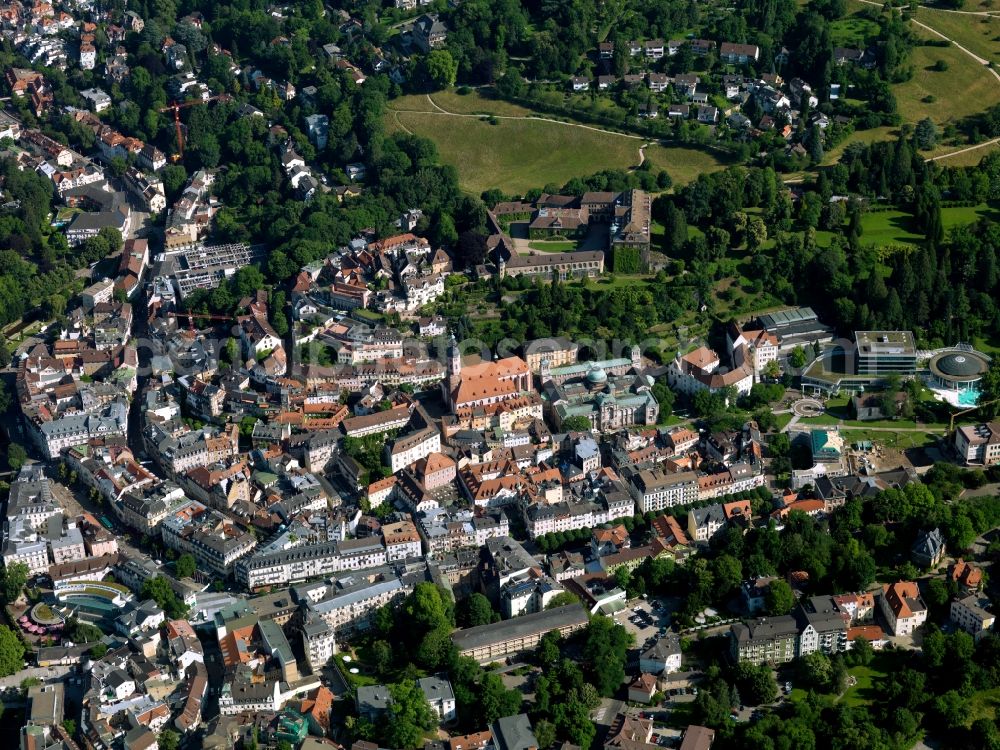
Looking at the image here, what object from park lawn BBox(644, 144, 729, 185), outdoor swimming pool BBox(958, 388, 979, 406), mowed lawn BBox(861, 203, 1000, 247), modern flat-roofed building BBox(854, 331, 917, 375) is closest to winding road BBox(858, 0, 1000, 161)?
mowed lawn BBox(861, 203, 1000, 247)

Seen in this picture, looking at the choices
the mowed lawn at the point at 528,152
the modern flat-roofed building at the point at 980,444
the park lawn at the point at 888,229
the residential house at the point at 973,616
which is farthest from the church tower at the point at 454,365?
the park lawn at the point at 888,229

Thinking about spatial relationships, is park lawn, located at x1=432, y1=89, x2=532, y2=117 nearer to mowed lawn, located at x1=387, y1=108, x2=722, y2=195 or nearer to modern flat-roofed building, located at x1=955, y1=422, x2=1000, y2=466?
mowed lawn, located at x1=387, y1=108, x2=722, y2=195

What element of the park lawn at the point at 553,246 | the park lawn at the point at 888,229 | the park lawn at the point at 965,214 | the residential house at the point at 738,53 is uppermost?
the residential house at the point at 738,53

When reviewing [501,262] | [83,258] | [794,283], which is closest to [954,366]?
[794,283]

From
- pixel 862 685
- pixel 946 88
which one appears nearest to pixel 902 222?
pixel 946 88

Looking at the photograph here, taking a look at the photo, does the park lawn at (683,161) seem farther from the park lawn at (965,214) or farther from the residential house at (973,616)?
the residential house at (973,616)

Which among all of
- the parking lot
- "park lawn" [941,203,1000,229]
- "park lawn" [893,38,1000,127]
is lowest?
the parking lot

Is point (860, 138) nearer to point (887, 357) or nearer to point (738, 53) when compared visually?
point (738, 53)

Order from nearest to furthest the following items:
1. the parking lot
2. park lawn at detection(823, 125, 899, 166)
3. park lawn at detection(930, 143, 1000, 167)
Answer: the parking lot, park lawn at detection(930, 143, 1000, 167), park lawn at detection(823, 125, 899, 166)
